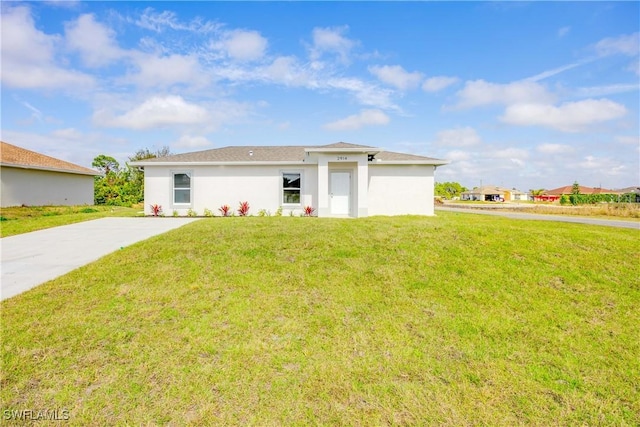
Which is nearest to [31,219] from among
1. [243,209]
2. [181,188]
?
[181,188]

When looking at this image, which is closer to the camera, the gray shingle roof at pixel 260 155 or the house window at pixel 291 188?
the gray shingle roof at pixel 260 155

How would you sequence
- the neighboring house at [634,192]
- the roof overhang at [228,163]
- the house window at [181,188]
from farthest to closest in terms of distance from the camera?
the neighboring house at [634,192] → the house window at [181,188] → the roof overhang at [228,163]

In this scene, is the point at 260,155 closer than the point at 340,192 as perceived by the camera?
No

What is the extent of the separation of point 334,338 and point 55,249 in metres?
8.54

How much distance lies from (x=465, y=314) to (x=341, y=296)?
1980 millimetres

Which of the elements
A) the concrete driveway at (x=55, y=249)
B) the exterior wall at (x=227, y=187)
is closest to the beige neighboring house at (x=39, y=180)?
the exterior wall at (x=227, y=187)

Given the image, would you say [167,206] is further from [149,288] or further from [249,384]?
[249,384]

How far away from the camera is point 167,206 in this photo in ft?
51.4

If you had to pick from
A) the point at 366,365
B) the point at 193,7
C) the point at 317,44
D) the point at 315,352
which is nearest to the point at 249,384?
the point at 315,352

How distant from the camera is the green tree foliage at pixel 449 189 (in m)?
84.1

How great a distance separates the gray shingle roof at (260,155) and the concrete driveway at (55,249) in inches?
208

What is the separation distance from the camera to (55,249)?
812 centimetres

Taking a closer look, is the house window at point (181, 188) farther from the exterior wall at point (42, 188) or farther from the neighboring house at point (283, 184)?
the exterior wall at point (42, 188)

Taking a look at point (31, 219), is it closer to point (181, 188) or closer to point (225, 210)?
point (181, 188)
